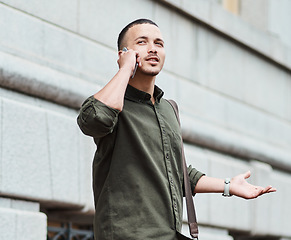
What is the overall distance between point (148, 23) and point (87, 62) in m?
2.73

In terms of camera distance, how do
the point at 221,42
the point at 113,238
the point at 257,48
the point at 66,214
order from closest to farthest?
1. the point at 113,238
2. the point at 66,214
3. the point at 221,42
4. the point at 257,48

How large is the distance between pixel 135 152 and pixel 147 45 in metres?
0.59

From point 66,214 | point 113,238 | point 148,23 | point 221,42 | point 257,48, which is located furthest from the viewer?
point 257,48

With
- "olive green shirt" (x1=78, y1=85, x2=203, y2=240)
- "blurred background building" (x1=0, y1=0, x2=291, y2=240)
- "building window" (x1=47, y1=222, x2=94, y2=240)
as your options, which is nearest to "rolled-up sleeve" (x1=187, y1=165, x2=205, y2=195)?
"olive green shirt" (x1=78, y1=85, x2=203, y2=240)

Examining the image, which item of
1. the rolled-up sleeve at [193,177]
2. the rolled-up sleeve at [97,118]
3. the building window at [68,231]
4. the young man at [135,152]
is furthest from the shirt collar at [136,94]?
the building window at [68,231]

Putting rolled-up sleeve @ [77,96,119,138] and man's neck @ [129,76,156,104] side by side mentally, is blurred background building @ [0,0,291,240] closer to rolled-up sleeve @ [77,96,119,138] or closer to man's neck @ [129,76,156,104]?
man's neck @ [129,76,156,104]

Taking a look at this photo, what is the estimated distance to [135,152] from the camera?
12.7 ft

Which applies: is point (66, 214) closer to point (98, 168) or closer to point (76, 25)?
point (76, 25)

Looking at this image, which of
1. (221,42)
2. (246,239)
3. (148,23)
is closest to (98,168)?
(148,23)

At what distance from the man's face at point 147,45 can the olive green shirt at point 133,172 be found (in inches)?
5.9

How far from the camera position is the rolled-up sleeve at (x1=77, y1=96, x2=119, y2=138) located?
362 centimetres

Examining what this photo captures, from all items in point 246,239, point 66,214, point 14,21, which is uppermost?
point 14,21

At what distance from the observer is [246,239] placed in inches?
384

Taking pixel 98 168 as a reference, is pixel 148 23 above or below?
above
